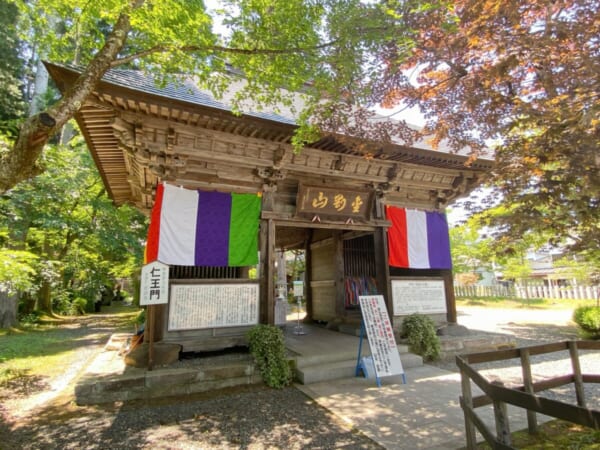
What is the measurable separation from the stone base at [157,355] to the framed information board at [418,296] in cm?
466

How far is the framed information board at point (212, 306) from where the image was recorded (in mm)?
5645

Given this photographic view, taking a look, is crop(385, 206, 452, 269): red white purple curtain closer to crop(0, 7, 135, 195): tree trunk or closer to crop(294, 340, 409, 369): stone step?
crop(294, 340, 409, 369): stone step

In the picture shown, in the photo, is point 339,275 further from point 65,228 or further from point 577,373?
point 65,228

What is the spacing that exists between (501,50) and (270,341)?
5285 millimetres

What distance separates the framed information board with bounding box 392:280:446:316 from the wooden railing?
4033mm

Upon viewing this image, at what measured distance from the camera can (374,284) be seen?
950 centimetres

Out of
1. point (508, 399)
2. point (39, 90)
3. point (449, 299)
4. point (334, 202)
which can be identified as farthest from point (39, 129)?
point (39, 90)

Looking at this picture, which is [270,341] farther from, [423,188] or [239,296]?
[423,188]

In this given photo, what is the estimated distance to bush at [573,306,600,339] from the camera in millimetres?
8906

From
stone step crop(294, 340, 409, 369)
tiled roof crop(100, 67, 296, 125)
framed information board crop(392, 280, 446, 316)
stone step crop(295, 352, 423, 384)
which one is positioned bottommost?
stone step crop(295, 352, 423, 384)

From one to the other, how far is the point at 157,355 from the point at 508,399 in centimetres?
491

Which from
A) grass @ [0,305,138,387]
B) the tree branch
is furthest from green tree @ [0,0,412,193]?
grass @ [0,305,138,387]

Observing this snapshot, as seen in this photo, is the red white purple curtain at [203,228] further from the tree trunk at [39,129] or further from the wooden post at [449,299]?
the wooden post at [449,299]

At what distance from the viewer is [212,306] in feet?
19.2
